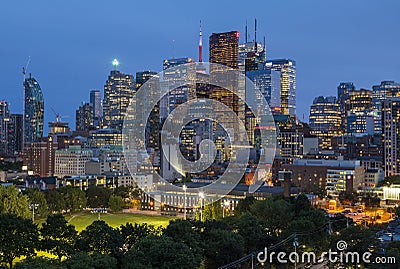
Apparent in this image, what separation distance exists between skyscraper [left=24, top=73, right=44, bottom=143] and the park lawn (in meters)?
58.4

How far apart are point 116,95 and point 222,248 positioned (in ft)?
289

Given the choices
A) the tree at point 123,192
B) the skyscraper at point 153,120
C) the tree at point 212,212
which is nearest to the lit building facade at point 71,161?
the tree at point 123,192

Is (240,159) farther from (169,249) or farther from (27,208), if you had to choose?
(169,249)

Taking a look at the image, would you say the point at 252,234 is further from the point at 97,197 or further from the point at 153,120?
the point at 153,120

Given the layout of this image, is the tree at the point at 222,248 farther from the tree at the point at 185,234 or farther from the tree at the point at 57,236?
the tree at the point at 57,236

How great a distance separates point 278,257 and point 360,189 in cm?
2486

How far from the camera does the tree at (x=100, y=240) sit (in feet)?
45.6

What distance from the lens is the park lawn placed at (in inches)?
1042

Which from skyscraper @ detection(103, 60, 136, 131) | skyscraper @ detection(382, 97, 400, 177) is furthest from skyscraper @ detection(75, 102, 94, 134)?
skyscraper @ detection(382, 97, 400, 177)

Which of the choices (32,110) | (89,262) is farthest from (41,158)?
(89,262)

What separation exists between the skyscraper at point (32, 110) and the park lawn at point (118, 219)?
192ft

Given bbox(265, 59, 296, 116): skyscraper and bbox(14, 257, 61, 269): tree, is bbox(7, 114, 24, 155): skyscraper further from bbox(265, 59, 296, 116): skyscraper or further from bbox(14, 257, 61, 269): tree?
bbox(14, 257, 61, 269): tree

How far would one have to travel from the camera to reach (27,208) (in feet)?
76.7

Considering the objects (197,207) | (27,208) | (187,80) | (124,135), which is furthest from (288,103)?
(27,208)
